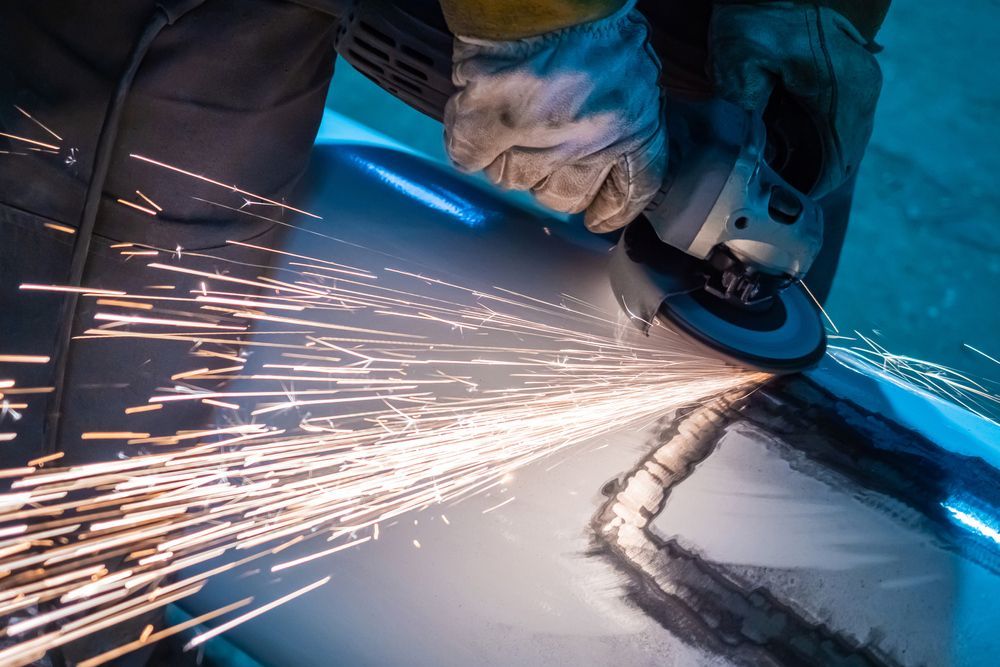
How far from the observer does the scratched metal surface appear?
0.97 meters

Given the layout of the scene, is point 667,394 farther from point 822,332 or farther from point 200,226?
point 200,226

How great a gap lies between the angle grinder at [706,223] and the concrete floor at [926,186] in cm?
230

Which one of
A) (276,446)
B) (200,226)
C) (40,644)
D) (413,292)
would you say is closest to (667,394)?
(413,292)

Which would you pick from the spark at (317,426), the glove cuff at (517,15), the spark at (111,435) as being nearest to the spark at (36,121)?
the spark at (317,426)

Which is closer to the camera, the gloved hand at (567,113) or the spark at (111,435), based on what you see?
the gloved hand at (567,113)

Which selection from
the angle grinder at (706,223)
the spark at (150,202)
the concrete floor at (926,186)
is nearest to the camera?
the angle grinder at (706,223)

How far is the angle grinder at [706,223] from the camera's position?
107 cm

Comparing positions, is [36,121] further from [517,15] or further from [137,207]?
[517,15]

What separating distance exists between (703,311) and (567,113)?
353 mm

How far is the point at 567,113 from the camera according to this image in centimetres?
101

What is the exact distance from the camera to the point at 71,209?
1.17 m

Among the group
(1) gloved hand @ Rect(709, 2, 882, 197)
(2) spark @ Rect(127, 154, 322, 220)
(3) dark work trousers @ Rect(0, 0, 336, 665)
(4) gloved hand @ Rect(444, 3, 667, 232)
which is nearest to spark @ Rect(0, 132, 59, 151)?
(3) dark work trousers @ Rect(0, 0, 336, 665)

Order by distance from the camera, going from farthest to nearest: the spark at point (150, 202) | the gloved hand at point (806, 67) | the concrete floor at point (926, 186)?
the concrete floor at point (926, 186) < the gloved hand at point (806, 67) < the spark at point (150, 202)

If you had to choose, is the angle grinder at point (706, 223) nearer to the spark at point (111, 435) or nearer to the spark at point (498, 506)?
the spark at point (498, 506)
